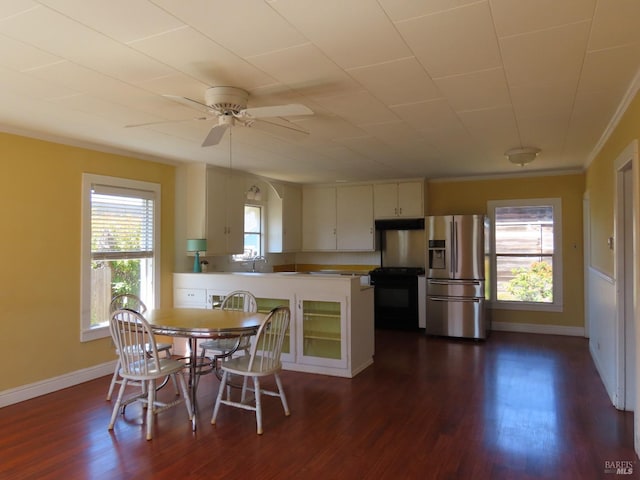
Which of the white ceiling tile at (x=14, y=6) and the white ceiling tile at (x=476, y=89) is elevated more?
the white ceiling tile at (x=476, y=89)

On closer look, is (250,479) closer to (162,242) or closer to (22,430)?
(22,430)

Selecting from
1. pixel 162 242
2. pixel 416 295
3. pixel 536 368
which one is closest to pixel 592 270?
pixel 536 368

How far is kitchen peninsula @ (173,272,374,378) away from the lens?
14.7 ft

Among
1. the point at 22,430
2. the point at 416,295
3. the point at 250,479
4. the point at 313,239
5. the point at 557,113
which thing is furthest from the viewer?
the point at 313,239

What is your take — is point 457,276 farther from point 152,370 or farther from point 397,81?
point 152,370

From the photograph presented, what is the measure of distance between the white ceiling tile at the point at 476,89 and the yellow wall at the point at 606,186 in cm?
82

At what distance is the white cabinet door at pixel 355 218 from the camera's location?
7.23 metres

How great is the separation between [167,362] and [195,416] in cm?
46

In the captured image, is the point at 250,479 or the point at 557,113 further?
the point at 557,113

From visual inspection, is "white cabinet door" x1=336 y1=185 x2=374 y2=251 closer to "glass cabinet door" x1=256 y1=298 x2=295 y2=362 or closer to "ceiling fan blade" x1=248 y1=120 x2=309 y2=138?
"glass cabinet door" x1=256 y1=298 x2=295 y2=362

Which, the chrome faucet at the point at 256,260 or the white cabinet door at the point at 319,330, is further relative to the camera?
the chrome faucet at the point at 256,260

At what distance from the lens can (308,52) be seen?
235cm

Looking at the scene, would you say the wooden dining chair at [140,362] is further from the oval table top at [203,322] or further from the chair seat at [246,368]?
the chair seat at [246,368]

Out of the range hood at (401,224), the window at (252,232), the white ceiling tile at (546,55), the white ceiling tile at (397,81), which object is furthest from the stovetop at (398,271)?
the white ceiling tile at (546,55)
